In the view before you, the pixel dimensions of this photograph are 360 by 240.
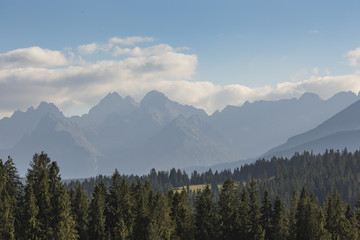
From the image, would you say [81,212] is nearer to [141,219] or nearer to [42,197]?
[141,219]

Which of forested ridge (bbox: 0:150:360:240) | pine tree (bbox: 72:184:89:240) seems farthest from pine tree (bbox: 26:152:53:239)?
pine tree (bbox: 72:184:89:240)

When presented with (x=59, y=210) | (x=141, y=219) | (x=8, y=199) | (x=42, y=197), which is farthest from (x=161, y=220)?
(x=8, y=199)

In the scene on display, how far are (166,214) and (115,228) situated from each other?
9.60 m

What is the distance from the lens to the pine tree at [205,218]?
9500cm

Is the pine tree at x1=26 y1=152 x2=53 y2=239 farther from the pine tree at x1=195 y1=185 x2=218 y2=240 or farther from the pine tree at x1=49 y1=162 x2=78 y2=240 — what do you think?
the pine tree at x1=195 y1=185 x2=218 y2=240

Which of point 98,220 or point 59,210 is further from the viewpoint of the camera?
point 98,220

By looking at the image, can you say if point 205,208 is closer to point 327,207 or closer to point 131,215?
point 131,215

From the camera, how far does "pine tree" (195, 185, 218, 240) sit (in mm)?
95000

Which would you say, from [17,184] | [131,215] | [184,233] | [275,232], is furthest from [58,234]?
[275,232]

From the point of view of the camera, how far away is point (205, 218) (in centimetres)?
9588

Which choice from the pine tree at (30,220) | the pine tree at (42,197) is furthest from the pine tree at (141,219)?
the pine tree at (30,220)

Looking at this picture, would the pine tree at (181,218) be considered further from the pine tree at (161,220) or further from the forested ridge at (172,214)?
the pine tree at (161,220)

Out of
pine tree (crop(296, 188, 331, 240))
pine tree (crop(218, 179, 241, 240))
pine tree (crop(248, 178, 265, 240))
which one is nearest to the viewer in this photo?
pine tree (crop(296, 188, 331, 240))

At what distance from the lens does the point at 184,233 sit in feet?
311
